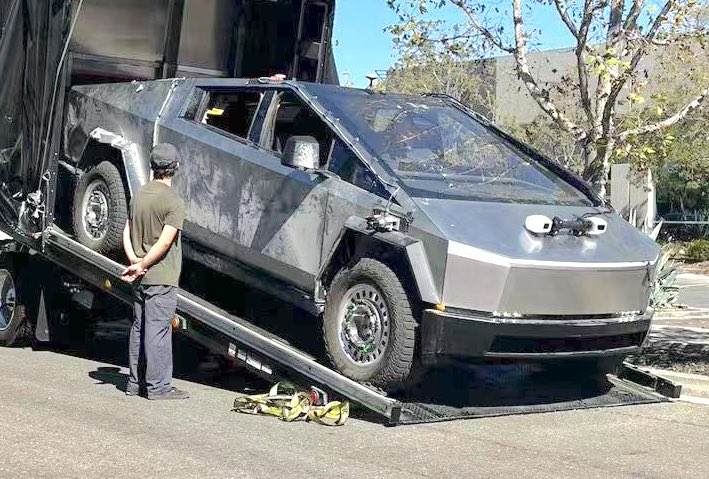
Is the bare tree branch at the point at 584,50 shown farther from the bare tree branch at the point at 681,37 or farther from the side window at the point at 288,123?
the side window at the point at 288,123

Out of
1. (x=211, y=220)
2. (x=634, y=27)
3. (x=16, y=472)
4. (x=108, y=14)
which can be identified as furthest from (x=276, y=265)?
(x=634, y=27)

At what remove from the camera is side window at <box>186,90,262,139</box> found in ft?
25.7

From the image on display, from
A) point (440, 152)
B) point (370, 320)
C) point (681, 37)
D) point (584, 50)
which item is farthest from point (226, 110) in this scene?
point (681, 37)

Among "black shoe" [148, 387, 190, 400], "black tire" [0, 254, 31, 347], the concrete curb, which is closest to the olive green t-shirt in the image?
"black shoe" [148, 387, 190, 400]

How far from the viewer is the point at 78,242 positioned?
8141 mm

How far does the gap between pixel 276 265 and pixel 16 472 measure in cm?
259

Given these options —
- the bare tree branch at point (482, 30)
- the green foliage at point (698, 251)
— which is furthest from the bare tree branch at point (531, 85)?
the green foliage at point (698, 251)

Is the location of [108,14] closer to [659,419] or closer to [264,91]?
[264,91]

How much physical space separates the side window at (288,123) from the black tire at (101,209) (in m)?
1.35

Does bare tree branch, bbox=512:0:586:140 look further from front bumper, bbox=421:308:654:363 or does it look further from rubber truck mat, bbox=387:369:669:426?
front bumper, bbox=421:308:654:363

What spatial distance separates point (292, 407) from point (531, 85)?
4.97 meters

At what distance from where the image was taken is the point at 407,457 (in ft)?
18.3

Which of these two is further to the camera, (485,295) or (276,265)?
(276,265)

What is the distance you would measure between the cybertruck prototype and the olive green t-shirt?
0.55 metres
